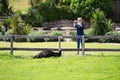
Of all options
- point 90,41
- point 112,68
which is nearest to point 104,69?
point 112,68

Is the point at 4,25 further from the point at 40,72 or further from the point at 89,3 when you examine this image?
the point at 40,72

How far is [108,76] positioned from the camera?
41.9 feet

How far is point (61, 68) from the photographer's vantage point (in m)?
14.3

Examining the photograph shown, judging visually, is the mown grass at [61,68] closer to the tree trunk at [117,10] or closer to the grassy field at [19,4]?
the tree trunk at [117,10]

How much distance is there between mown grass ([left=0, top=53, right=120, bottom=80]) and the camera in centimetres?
1278

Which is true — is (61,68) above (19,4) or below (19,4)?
below

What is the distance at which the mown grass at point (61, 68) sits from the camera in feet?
41.9

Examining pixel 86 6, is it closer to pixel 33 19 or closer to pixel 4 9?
pixel 33 19

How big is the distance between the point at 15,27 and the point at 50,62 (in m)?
13.3

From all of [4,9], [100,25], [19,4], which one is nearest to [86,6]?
[4,9]

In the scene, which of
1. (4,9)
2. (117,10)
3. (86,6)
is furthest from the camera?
(117,10)

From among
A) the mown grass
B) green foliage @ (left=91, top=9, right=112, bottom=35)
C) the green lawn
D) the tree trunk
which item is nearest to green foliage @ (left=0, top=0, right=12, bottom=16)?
the tree trunk

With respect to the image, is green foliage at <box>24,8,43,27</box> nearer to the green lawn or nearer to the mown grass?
the green lawn

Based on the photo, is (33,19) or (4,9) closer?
(33,19)
